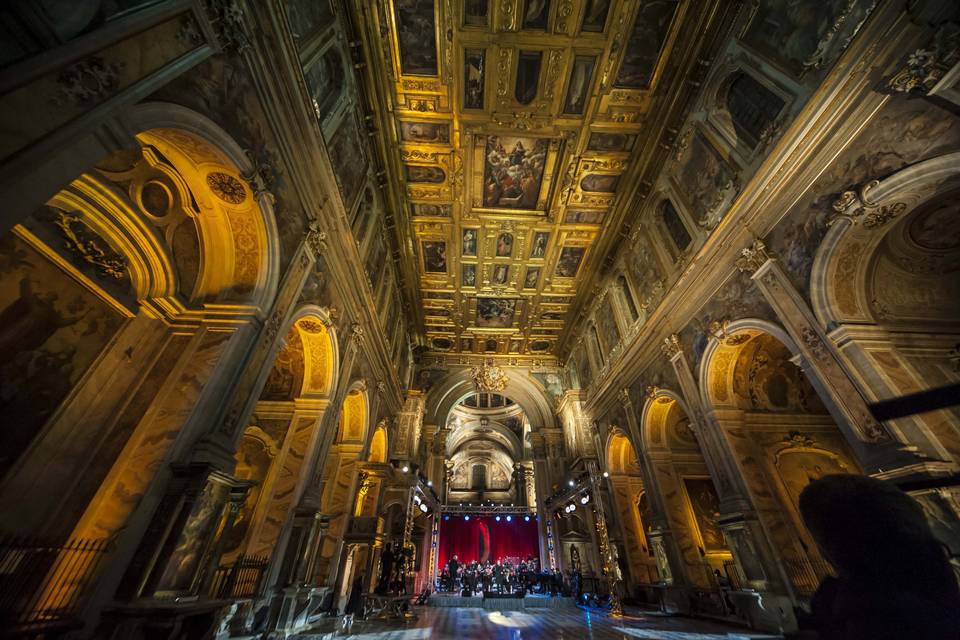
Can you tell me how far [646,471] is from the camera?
35.4ft

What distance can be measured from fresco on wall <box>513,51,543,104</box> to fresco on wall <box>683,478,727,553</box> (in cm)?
1196

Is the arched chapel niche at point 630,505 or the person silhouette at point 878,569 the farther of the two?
the arched chapel niche at point 630,505

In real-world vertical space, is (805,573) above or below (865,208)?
below

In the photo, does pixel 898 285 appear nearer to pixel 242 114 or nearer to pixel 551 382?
pixel 242 114

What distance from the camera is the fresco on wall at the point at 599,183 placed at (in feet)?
39.9

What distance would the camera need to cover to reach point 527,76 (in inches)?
392

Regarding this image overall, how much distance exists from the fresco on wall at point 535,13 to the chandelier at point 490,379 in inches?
573

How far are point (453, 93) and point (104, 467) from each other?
34.6 ft

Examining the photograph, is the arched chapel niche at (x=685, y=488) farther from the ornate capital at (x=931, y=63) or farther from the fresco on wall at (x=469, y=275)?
the fresco on wall at (x=469, y=275)

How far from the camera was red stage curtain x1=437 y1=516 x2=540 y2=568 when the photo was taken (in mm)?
27734

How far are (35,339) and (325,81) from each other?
6.49m

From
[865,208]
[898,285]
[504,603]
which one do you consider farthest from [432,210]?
[504,603]

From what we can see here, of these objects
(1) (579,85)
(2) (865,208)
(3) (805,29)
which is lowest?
(2) (865,208)

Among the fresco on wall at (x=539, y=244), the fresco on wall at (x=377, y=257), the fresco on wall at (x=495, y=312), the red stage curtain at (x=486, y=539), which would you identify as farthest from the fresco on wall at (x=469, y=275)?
the red stage curtain at (x=486, y=539)
